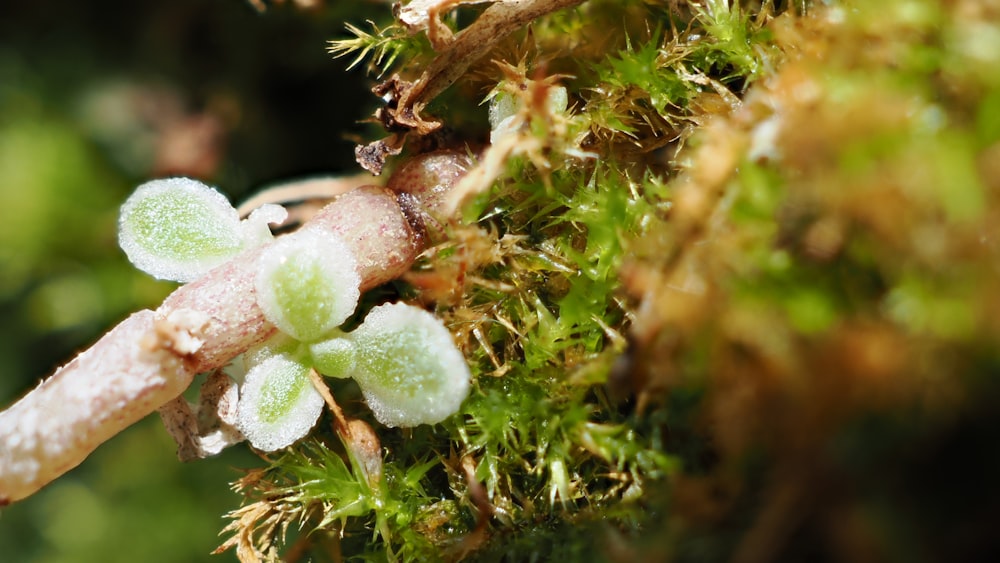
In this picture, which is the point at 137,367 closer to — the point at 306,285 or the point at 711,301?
the point at 306,285

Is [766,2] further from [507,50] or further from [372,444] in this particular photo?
[372,444]

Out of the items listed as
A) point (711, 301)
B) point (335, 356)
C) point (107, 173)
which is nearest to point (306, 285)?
point (335, 356)

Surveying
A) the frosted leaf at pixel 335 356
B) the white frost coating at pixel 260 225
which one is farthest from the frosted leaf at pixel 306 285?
the white frost coating at pixel 260 225

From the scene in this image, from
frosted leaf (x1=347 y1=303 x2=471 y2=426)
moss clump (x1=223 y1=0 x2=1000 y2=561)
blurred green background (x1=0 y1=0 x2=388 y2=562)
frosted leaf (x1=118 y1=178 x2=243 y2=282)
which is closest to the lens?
moss clump (x1=223 y1=0 x2=1000 y2=561)

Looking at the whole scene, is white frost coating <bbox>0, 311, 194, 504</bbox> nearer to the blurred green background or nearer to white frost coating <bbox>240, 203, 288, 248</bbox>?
white frost coating <bbox>240, 203, 288, 248</bbox>

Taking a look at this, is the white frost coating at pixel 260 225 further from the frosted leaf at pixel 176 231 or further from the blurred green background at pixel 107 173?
the blurred green background at pixel 107 173

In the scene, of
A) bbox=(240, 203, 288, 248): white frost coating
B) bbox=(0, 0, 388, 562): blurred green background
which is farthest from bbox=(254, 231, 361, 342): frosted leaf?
bbox=(0, 0, 388, 562): blurred green background

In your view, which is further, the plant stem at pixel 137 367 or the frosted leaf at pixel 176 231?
the frosted leaf at pixel 176 231
